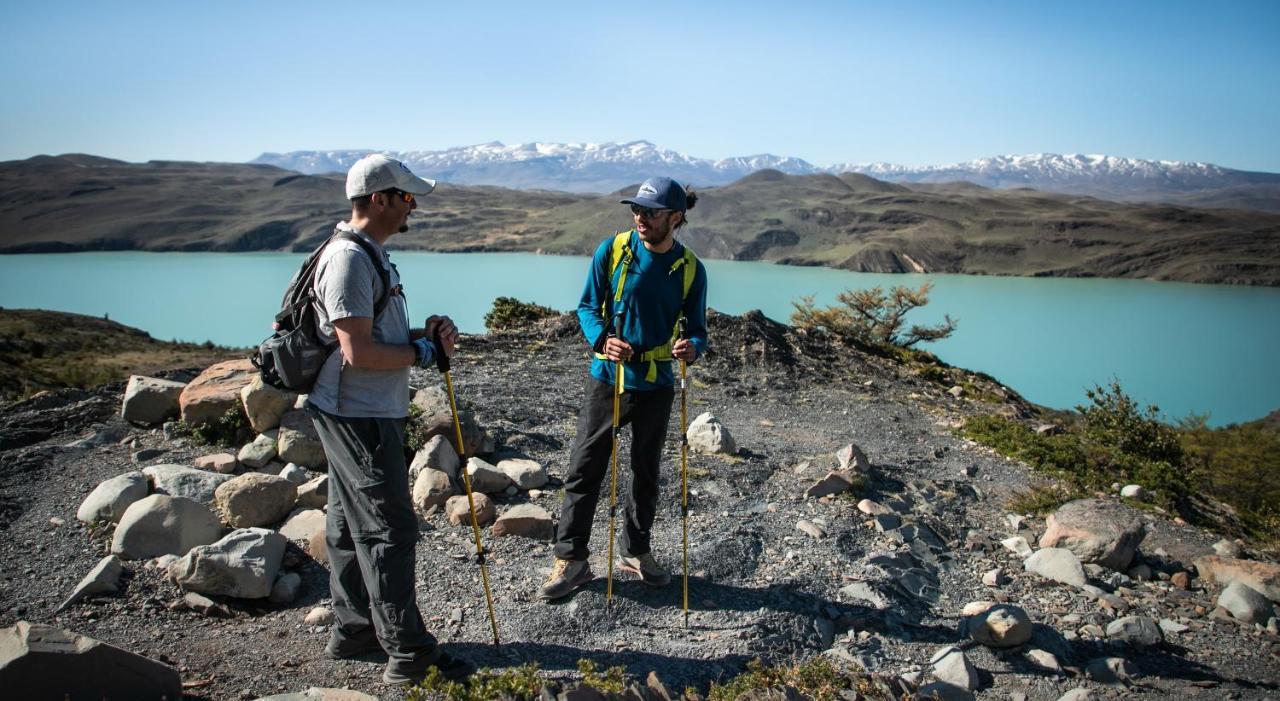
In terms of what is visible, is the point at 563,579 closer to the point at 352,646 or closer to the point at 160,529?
the point at 352,646

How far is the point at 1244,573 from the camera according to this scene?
5047 mm

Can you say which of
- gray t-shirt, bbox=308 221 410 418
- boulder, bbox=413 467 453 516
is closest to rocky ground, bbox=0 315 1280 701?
boulder, bbox=413 467 453 516

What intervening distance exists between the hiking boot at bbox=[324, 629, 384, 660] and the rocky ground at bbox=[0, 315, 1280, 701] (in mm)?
61

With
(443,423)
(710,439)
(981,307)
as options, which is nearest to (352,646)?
(443,423)

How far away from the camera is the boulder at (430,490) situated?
209 inches

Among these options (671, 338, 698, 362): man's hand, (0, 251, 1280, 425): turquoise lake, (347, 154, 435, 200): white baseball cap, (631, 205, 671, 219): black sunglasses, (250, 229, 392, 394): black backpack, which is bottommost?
(0, 251, 1280, 425): turquoise lake

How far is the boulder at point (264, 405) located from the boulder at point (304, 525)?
1501mm

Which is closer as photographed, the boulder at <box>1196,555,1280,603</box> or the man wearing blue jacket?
the man wearing blue jacket

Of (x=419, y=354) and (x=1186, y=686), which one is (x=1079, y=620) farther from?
(x=419, y=354)

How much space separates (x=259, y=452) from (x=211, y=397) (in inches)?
37.9

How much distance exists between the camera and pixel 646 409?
390 cm

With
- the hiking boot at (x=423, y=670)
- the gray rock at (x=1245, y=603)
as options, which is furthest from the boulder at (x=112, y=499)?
the gray rock at (x=1245, y=603)

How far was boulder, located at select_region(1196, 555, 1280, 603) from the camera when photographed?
4920mm

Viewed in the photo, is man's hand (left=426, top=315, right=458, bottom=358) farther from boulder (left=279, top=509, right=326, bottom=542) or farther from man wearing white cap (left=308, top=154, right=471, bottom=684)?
boulder (left=279, top=509, right=326, bottom=542)
